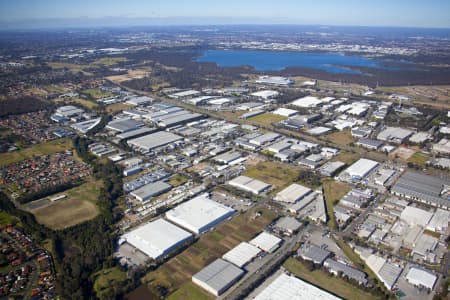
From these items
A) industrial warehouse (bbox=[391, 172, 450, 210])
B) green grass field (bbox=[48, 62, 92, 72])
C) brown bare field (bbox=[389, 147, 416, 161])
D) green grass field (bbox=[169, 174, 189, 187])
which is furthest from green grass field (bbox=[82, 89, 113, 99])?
industrial warehouse (bbox=[391, 172, 450, 210])

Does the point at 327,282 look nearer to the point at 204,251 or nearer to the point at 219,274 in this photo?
the point at 219,274

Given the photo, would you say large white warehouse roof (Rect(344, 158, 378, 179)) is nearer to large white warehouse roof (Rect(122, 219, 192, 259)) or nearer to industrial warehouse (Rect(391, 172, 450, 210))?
industrial warehouse (Rect(391, 172, 450, 210))

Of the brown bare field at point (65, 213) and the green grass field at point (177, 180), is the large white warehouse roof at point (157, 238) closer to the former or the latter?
the brown bare field at point (65, 213)

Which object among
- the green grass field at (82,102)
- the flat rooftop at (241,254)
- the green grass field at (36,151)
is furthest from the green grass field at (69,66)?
the flat rooftop at (241,254)

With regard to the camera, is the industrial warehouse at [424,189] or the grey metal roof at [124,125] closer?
the industrial warehouse at [424,189]

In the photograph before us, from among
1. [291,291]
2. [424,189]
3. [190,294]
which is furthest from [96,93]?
[291,291]

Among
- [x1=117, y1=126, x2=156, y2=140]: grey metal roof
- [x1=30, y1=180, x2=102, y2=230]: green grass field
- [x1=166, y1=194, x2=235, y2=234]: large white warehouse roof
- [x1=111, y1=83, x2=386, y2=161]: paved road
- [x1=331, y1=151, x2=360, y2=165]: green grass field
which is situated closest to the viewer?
[x1=166, y1=194, x2=235, y2=234]: large white warehouse roof

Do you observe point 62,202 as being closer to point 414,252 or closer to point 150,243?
point 150,243
